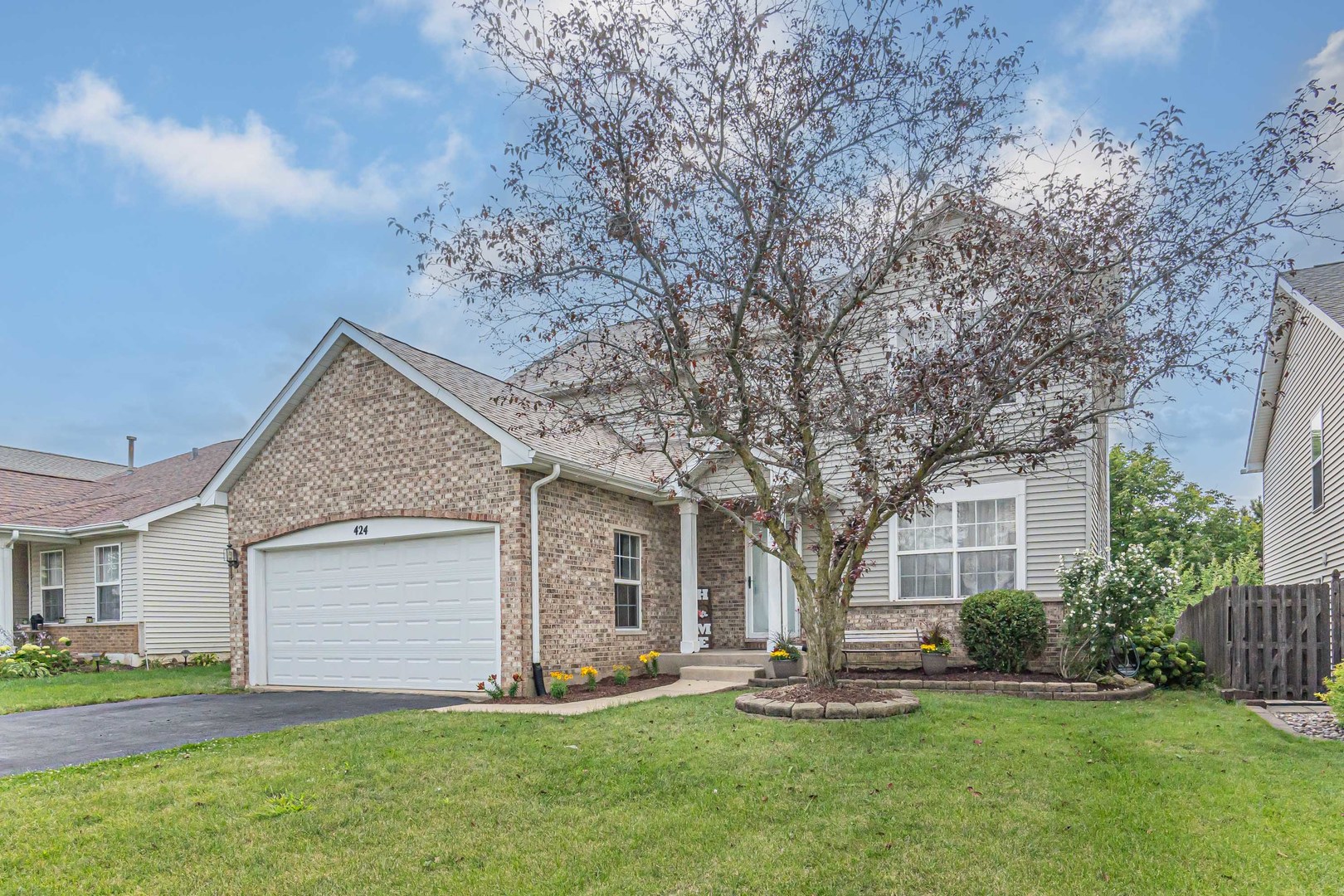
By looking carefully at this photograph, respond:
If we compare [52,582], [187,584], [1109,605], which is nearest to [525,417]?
[1109,605]

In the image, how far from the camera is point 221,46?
45.5 feet

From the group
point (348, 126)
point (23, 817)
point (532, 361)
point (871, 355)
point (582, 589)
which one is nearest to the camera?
point (23, 817)

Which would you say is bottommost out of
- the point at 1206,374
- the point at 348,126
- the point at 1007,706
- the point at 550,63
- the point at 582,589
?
the point at 1007,706

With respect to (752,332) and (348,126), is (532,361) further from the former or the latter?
(348,126)

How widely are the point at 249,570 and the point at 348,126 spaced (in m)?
8.06

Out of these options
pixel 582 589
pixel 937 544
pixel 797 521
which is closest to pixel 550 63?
pixel 797 521

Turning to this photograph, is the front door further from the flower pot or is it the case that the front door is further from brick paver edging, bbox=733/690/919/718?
brick paver edging, bbox=733/690/919/718

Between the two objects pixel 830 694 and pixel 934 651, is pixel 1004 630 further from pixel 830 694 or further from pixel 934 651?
pixel 830 694

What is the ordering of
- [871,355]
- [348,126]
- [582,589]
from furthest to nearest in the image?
[348,126] < [871,355] < [582,589]

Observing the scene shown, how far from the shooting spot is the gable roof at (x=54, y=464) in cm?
3238

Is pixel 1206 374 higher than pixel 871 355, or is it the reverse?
Result: pixel 871 355

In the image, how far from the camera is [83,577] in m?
20.5

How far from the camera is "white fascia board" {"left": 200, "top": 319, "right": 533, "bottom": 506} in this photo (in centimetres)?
Answer: 1212

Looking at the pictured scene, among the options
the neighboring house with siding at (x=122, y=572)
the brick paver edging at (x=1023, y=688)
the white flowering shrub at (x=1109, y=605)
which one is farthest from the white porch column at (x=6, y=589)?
the white flowering shrub at (x=1109, y=605)
